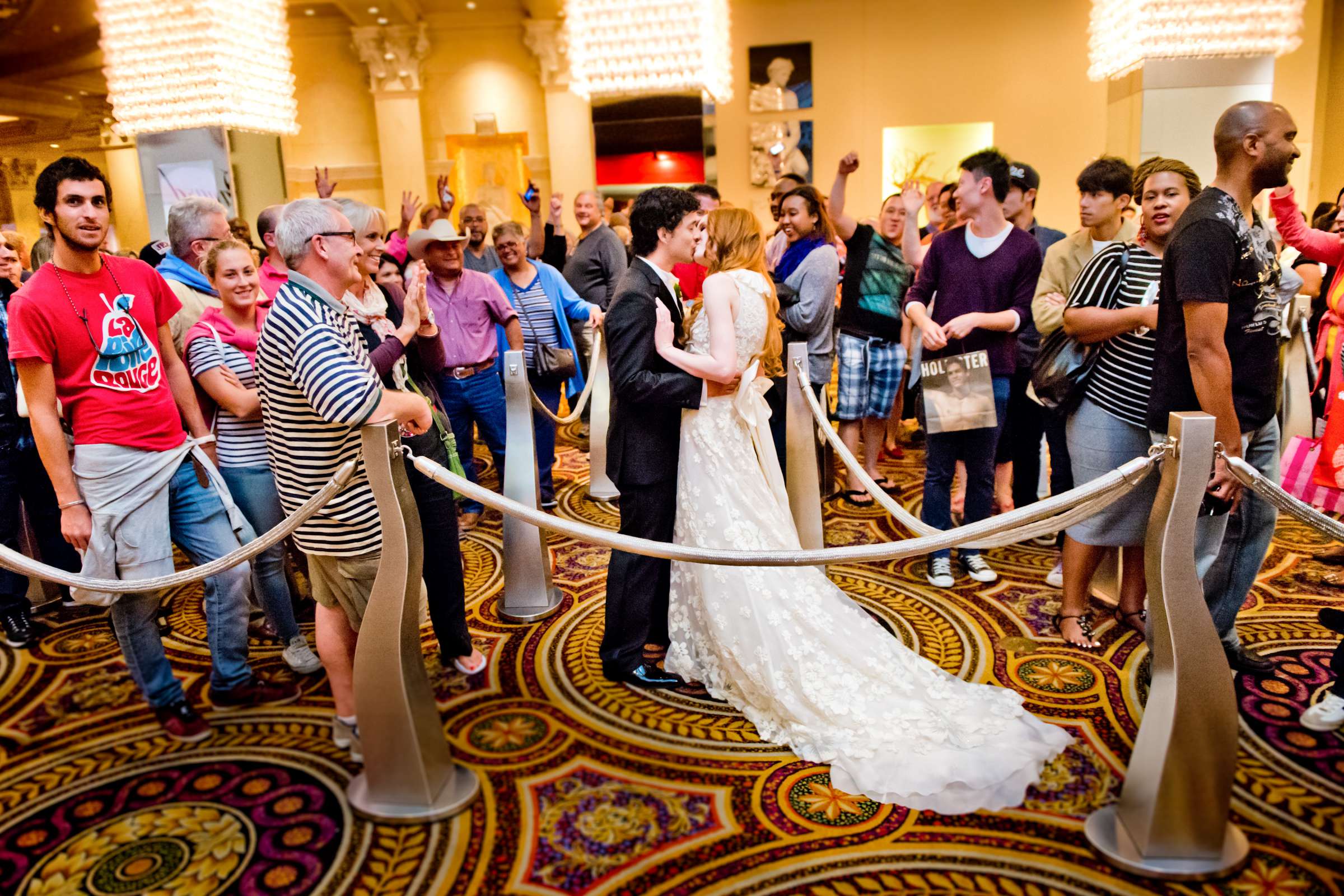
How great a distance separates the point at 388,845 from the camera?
2.23m

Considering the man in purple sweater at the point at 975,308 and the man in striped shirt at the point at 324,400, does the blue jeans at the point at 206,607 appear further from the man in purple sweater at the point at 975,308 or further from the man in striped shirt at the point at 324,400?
the man in purple sweater at the point at 975,308

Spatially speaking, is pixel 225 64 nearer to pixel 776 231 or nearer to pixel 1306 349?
pixel 776 231

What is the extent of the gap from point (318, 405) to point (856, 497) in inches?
140

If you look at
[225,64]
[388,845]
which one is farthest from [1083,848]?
[225,64]

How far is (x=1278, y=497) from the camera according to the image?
6.68ft

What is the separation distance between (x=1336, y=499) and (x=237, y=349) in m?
4.50

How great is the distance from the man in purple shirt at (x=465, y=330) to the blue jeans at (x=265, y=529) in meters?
1.24

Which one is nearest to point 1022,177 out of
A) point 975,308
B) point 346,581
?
point 975,308

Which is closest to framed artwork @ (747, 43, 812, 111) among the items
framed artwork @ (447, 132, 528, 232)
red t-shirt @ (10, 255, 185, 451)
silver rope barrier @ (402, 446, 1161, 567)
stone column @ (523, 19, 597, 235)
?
Answer: stone column @ (523, 19, 597, 235)

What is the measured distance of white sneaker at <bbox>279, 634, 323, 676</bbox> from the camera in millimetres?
3248

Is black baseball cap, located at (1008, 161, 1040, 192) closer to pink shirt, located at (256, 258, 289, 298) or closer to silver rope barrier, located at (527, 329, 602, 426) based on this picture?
silver rope barrier, located at (527, 329, 602, 426)

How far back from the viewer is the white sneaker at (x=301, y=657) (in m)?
3.25

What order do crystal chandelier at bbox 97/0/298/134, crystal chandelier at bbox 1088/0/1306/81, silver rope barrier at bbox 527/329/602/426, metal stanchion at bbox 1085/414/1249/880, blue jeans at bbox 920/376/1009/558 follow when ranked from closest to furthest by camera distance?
metal stanchion at bbox 1085/414/1249/880
blue jeans at bbox 920/376/1009/558
silver rope barrier at bbox 527/329/602/426
crystal chandelier at bbox 97/0/298/134
crystal chandelier at bbox 1088/0/1306/81

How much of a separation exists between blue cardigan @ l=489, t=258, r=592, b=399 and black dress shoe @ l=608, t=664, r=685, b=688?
7.78 ft
